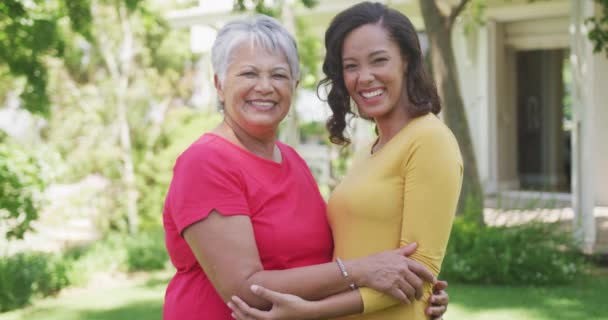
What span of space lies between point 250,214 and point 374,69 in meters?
0.61

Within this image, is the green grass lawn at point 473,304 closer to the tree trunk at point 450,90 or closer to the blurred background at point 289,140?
the blurred background at point 289,140

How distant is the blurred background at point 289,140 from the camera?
26.0 ft

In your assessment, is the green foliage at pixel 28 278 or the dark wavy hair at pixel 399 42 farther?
the green foliage at pixel 28 278

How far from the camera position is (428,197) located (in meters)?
2.48

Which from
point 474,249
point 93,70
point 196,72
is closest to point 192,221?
point 474,249

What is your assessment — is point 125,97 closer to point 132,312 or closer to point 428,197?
point 132,312

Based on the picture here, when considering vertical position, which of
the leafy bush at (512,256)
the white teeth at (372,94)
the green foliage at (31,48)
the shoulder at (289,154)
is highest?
the green foliage at (31,48)

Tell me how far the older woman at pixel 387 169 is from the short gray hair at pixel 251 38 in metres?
0.21

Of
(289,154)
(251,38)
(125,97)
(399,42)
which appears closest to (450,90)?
(289,154)

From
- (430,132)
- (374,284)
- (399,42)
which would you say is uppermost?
(399,42)

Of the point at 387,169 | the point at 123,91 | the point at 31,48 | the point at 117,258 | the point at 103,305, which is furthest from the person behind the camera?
the point at 123,91

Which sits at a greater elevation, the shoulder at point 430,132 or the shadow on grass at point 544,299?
the shoulder at point 430,132

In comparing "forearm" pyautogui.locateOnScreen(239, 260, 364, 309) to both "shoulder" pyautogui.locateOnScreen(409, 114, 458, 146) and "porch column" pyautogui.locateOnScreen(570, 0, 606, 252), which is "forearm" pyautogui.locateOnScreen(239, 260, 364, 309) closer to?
"shoulder" pyautogui.locateOnScreen(409, 114, 458, 146)

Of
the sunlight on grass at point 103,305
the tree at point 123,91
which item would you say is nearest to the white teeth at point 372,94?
the sunlight on grass at point 103,305
